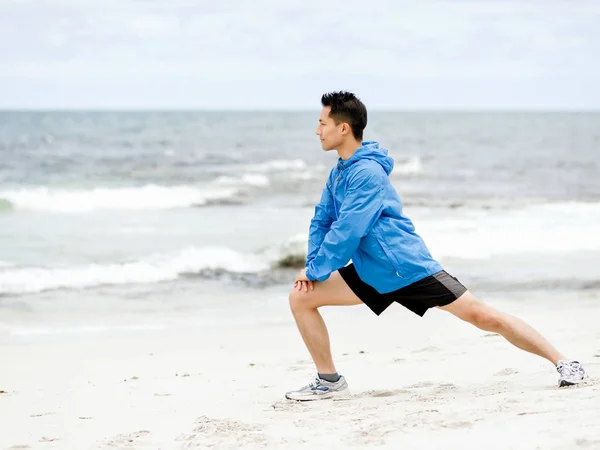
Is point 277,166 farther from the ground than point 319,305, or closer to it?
farther from the ground

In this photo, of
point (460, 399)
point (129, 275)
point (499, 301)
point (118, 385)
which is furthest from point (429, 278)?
point (129, 275)

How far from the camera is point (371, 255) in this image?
425 cm

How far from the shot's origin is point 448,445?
3373 mm

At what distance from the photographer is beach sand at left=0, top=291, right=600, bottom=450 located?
364 cm

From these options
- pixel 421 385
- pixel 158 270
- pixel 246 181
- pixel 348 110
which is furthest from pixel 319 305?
pixel 246 181

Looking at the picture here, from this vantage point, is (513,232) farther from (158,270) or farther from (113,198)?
(113,198)

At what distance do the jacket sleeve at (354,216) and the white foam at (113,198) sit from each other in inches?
600

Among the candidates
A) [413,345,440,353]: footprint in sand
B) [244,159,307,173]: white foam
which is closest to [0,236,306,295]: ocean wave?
[413,345,440,353]: footprint in sand

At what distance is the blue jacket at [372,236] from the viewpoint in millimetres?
4176

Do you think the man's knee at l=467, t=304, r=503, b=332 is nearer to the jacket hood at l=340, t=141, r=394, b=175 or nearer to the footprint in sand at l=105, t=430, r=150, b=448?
the jacket hood at l=340, t=141, r=394, b=175

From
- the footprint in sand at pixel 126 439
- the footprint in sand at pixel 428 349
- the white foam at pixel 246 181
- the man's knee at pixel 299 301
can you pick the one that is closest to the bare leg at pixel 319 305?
the man's knee at pixel 299 301

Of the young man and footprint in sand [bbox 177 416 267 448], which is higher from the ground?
the young man

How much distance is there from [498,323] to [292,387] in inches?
64.9

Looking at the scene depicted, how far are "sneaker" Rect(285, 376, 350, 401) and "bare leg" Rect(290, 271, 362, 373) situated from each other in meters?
0.08
